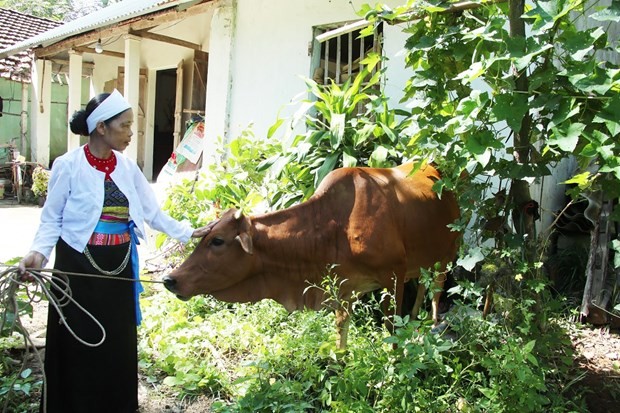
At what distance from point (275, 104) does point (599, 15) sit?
496 centimetres

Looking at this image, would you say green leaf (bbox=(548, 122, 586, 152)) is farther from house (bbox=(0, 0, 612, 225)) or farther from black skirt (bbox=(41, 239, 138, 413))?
black skirt (bbox=(41, 239, 138, 413))

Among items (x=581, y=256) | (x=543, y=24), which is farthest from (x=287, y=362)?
(x=581, y=256)

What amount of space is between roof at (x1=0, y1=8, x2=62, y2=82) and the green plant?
2.67 m

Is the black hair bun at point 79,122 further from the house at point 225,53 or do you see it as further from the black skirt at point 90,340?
the house at point 225,53

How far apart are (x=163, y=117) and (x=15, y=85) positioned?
507 cm

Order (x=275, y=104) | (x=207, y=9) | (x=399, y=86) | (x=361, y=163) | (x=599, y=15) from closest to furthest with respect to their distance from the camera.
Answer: (x=599, y=15) → (x=361, y=163) → (x=399, y=86) → (x=275, y=104) → (x=207, y=9)

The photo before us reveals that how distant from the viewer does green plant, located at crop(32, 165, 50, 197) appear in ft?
39.1

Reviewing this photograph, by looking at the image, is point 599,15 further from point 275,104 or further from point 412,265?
point 275,104

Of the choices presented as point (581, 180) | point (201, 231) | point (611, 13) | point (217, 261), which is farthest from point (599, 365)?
point (201, 231)

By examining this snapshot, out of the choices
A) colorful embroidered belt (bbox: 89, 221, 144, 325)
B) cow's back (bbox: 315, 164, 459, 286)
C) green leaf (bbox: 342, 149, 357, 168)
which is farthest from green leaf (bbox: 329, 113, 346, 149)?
colorful embroidered belt (bbox: 89, 221, 144, 325)

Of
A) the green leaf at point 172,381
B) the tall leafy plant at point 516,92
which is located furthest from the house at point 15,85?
the tall leafy plant at point 516,92

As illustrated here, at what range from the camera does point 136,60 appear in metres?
9.50

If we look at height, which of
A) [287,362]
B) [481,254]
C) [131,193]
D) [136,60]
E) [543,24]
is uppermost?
[136,60]

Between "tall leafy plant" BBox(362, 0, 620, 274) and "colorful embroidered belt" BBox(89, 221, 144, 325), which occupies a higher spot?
"tall leafy plant" BBox(362, 0, 620, 274)
